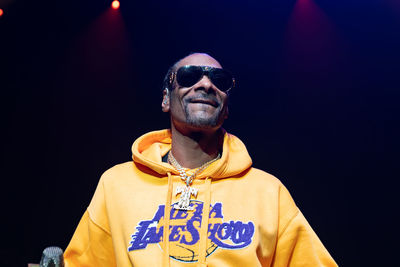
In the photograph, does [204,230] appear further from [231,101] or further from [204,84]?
[231,101]

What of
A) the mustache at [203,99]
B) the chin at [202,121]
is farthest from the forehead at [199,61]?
the chin at [202,121]

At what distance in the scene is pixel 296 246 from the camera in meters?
1.76

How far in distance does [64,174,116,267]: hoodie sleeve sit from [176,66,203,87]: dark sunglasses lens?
0.75 m

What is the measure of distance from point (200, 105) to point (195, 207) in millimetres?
501

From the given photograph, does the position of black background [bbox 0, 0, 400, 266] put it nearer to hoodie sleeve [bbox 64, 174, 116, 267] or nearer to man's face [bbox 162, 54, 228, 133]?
man's face [bbox 162, 54, 228, 133]

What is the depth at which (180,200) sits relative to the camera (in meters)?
1.73

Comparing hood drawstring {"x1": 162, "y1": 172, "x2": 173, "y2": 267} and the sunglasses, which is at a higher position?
the sunglasses

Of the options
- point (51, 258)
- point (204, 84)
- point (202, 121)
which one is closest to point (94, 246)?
point (51, 258)

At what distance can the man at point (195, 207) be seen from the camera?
5.39 ft

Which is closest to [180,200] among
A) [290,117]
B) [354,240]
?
[290,117]

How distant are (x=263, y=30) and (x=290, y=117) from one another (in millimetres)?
724

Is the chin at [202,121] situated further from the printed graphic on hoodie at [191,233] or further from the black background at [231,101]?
the black background at [231,101]

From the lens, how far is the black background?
9.29ft

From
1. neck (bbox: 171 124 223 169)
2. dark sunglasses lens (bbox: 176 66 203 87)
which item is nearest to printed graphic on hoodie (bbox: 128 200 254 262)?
neck (bbox: 171 124 223 169)
